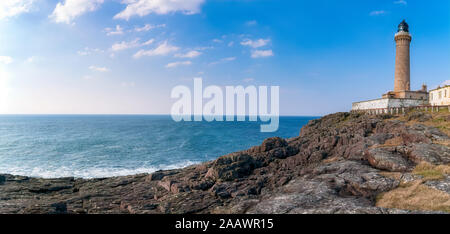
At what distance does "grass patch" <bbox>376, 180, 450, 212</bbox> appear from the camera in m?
12.4

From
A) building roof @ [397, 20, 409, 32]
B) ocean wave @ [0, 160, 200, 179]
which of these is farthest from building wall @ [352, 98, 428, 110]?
ocean wave @ [0, 160, 200, 179]

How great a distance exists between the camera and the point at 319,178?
18.4m

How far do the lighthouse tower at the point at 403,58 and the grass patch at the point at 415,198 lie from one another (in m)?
50.1

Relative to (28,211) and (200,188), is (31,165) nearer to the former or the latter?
(28,211)

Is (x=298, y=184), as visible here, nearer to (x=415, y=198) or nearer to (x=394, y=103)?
(x=415, y=198)

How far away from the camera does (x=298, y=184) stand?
18.1m

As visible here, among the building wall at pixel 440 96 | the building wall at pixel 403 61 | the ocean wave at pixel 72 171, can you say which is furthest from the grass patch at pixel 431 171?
the building wall at pixel 403 61

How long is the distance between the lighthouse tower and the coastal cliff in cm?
3008

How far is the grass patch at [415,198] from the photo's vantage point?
1236 cm
